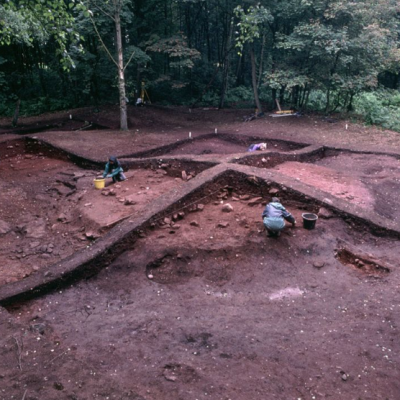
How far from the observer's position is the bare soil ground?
3.67 meters

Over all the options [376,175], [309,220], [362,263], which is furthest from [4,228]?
[376,175]

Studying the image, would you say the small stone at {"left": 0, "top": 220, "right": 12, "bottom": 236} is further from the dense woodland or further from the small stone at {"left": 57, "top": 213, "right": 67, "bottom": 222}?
the dense woodland

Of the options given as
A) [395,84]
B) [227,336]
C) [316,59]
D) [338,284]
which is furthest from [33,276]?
[395,84]

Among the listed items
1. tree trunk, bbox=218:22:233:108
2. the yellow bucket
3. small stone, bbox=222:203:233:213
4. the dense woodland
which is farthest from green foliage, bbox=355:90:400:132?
the yellow bucket

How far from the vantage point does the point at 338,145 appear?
11977mm

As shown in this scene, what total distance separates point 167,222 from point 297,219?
101 inches

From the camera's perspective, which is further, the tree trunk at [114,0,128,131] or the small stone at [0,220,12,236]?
the tree trunk at [114,0,128,131]

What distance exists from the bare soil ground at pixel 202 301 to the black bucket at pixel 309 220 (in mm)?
132

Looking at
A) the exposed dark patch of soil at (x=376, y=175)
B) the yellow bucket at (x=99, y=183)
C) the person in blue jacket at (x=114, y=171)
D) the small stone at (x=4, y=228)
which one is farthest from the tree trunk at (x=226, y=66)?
the small stone at (x=4, y=228)

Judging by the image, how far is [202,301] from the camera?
5.18 m

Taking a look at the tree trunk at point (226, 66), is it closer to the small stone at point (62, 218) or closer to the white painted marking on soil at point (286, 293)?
the small stone at point (62, 218)

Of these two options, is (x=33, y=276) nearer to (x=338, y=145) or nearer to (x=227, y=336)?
(x=227, y=336)

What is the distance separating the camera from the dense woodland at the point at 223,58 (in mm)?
13625

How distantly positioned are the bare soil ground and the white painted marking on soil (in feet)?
0.08
